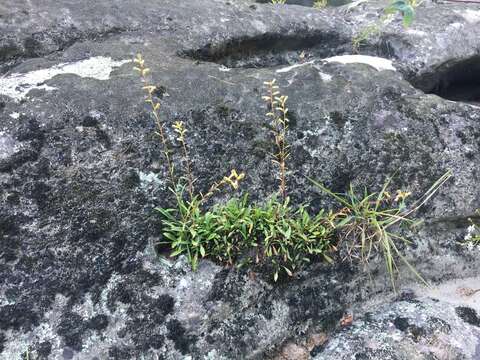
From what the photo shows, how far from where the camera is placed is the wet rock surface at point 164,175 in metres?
2.77

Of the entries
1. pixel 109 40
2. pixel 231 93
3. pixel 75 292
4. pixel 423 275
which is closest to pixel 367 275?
pixel 423 275

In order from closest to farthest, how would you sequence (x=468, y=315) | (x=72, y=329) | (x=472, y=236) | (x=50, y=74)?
(x=72, y=329) < (x=468, y=315) < (x=50, y=74) < (x=472, y=236)

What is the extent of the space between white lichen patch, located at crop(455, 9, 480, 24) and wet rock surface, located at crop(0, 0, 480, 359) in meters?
2.33

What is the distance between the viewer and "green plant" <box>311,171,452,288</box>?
10.5 ft

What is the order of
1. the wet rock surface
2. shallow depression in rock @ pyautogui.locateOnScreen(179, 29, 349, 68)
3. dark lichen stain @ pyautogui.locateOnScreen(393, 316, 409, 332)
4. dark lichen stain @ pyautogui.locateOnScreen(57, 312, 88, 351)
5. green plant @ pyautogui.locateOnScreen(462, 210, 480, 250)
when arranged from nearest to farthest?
1. dark lichen stain @ pyautogui.locateOnScreen(57, 312, 88, 351)
2. the wet rock surface
3. dark lichen stain @ pyautogui.locateOnScreen(393, 316, 409, 332)
4. green plant @ pyautogui.locateOnScreen(462, 210, 480, 250)
5. shallow depression in rock @ pyautogui.locateOnScreen(179, 29, 349, 68)

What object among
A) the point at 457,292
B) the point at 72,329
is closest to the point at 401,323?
the point at 457,292

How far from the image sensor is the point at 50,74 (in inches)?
136

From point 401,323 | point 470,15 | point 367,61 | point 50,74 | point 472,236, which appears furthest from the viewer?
point 470,15

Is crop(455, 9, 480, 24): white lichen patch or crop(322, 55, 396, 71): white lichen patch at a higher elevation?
crop(322, 55, 396, 71): white lichen patch

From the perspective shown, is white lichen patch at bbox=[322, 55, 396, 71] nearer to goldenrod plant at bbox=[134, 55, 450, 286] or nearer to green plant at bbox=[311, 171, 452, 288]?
goldenrod plant at bbox=[134, 55, 450, 286]

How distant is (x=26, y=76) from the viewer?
3416 millimetres

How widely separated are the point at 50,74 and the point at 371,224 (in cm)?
262

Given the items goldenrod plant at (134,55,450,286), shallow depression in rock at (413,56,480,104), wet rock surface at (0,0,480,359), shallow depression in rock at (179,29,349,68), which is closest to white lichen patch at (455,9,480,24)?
shallow depression in rock at (413,56,480,104)

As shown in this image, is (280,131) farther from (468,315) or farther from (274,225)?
(468,315)
